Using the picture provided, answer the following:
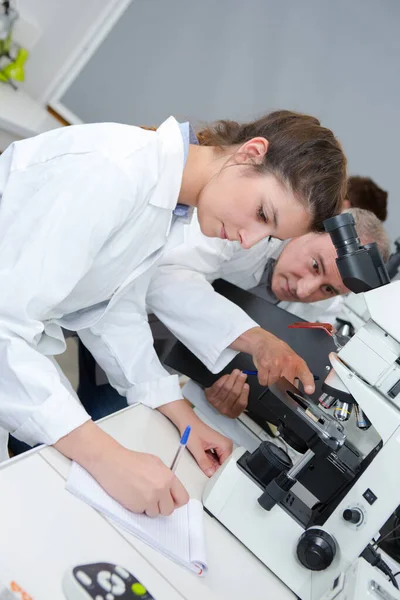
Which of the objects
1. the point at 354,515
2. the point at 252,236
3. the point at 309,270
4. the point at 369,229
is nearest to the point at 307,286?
the point at 309,270

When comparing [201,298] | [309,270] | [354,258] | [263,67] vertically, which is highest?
[263,67]

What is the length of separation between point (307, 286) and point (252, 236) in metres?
0.63

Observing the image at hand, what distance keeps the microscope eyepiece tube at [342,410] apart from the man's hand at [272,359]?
10.5 inches

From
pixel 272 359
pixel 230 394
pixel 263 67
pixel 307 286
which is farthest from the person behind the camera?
pixel 263 67

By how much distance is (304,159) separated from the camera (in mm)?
1014

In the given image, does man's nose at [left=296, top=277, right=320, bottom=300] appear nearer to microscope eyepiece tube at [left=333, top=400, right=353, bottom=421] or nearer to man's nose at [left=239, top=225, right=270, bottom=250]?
man's nose at [left=239, top=225, right=270, bottom=250]

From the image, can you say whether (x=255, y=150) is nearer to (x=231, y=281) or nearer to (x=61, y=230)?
(x=61, y=230)

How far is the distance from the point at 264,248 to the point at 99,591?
1.26 metres

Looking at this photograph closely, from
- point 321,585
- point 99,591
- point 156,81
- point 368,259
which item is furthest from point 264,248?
point 156,81

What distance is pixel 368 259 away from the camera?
811mm

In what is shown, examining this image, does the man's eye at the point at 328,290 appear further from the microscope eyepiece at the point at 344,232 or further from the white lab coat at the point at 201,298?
the microscope eyepiece at the point at 344,232

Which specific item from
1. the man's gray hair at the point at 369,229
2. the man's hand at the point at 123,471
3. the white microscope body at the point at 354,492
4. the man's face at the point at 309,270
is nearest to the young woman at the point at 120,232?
the man's hand at the point at 123,471

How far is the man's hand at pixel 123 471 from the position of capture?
31.2 inches

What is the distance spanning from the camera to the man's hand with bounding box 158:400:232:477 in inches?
43.1
